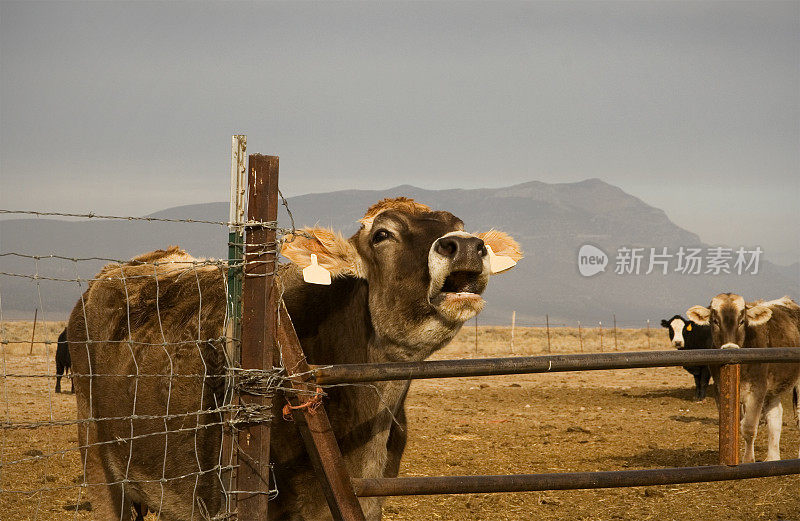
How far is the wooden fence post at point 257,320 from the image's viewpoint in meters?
3.51

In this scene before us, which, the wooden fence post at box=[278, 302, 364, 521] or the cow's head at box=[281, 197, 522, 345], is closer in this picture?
the wooden fence post at box=[278, 302, 364, 521]

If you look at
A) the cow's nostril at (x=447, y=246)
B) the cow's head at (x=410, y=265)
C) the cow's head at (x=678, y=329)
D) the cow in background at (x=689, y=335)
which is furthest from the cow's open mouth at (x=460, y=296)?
the cow's head at (x=678, y=329)

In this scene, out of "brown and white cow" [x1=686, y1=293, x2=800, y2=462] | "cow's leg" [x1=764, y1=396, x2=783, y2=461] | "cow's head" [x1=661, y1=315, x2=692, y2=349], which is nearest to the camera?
"cow's leg" [x1=764, y1=396, x2=783, y2=461]

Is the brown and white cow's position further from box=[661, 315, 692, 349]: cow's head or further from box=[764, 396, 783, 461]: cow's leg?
box=[661, 315, 692, 349]: cow's head

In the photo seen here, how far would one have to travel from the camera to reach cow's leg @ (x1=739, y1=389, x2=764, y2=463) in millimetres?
11203

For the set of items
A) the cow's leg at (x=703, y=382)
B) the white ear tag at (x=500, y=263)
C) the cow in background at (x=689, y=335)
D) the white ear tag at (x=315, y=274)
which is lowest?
the cow's leg at (x=703, y=382)

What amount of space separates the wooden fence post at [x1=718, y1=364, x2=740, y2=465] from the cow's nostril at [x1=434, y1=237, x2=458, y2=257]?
1.68 metres

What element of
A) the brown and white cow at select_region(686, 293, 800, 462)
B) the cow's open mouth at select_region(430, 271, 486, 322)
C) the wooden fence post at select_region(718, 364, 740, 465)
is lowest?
the brown and white cow at select_region(686, 293, 800, 462)

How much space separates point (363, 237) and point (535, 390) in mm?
16374

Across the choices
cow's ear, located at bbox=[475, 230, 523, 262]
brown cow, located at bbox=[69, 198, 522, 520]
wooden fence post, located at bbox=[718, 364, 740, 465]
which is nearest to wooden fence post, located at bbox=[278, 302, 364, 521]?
brown cow, located at bbox=[69, 198, 522, 520]

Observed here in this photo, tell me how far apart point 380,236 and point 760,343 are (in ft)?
32.5

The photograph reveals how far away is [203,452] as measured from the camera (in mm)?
4715

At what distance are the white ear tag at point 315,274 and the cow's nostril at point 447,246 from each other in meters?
0.64

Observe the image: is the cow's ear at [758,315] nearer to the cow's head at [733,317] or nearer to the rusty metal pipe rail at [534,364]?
the cow's head at [733,317]
